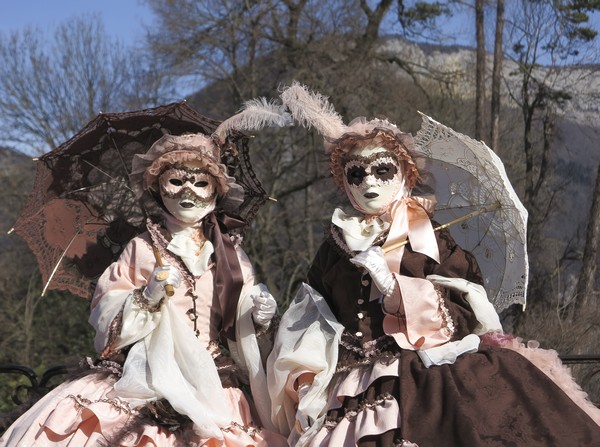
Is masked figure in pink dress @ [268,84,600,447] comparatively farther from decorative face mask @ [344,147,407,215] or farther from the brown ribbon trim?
the brown ribbon trim

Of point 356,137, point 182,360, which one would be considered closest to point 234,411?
point 182,360

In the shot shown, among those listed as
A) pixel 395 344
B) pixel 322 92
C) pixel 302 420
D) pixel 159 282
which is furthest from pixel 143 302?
pixel 322 92

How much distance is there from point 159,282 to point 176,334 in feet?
0.88

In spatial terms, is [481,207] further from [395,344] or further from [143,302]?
[143,302]

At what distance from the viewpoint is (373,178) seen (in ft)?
11.1

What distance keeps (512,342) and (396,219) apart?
0.69m

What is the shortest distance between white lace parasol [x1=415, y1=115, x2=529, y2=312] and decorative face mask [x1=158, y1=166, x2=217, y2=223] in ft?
3.16

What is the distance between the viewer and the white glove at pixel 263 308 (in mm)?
3428

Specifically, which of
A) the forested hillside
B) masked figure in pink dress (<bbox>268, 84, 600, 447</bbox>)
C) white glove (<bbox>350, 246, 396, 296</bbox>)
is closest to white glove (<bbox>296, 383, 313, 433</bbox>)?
masked figure in pink dress (<bbox>268, 84, 600, 447</bbox>)

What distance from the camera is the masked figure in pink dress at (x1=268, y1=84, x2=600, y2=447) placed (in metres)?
2.82

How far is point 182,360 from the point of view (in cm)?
336

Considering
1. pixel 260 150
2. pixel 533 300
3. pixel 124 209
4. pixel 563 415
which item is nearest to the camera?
Result: pixel 563 415

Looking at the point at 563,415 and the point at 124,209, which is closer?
the point at 563,415

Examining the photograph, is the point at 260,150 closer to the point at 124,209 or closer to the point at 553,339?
the point at 553,339
